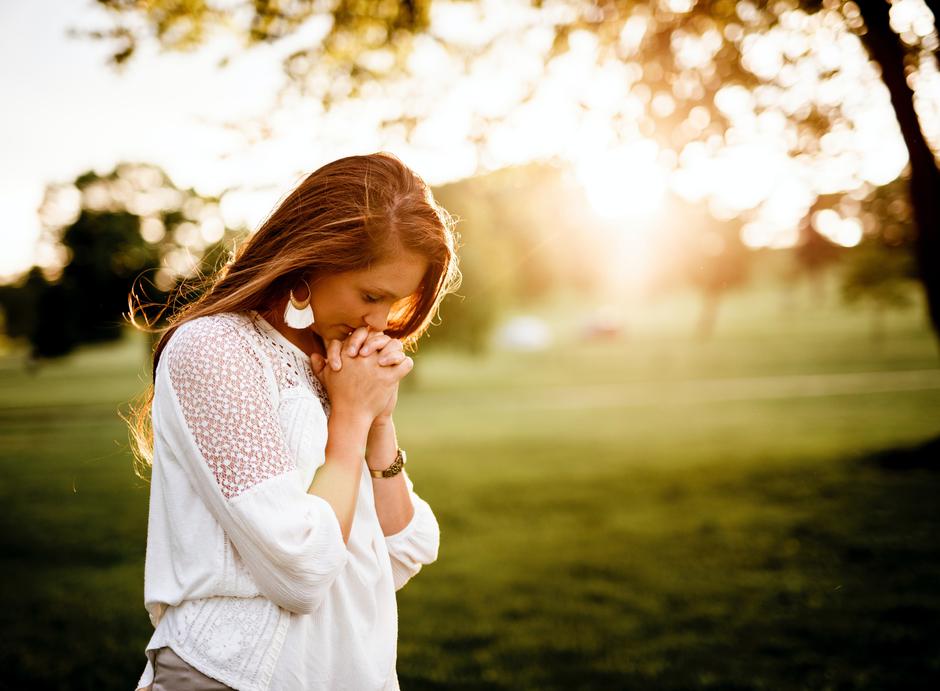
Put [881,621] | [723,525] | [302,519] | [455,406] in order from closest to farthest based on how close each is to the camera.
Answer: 1. [302,519]
2. [881,621]
3. [723,525]
4. [455,406]

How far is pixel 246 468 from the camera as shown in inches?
65.4

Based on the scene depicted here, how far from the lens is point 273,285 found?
201 cm

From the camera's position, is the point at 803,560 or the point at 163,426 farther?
the point at 803,560

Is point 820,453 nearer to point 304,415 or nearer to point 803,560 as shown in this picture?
point 803,560

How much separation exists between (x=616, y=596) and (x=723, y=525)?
9.44 feet

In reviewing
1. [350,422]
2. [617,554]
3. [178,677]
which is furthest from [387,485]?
[617,554]

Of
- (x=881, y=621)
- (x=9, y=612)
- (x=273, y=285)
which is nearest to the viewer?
(x=273, y=285)

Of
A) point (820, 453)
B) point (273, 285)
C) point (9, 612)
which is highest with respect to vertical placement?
point (273, 285)

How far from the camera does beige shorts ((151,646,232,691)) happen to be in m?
1.71

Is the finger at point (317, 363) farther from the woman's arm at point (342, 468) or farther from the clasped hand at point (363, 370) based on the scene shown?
the woman's arm at point (342, 468)

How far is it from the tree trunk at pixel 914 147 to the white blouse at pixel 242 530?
486 cm

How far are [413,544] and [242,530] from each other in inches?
28.6

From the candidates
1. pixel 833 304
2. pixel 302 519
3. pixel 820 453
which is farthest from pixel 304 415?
pixel 833 304

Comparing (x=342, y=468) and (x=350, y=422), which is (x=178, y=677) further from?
(x=350, y=422)
